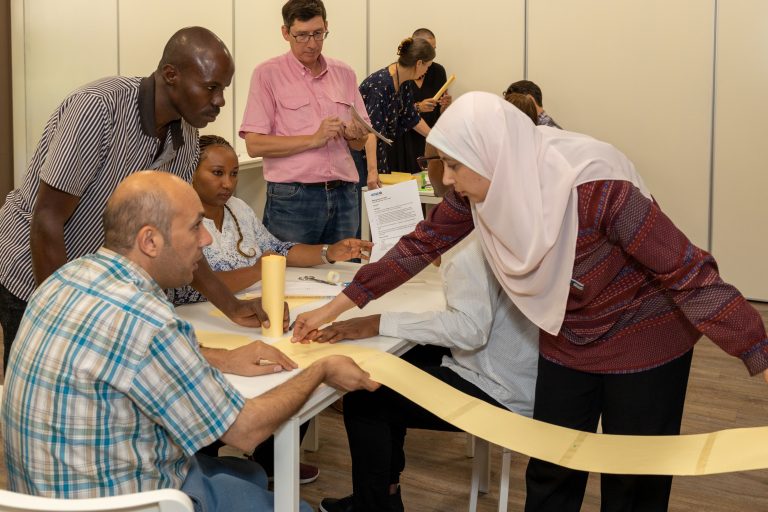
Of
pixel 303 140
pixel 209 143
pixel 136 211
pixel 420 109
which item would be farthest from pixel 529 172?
pixel 420 109

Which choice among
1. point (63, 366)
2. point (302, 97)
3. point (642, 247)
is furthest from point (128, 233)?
point (302, 97)

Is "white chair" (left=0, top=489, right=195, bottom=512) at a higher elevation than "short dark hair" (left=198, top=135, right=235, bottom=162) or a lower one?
lower

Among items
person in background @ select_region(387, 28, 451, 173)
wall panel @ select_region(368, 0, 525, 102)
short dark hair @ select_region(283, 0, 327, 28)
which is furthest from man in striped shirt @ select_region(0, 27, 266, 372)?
wall panel @ select_region(368, 0, 525, 102)

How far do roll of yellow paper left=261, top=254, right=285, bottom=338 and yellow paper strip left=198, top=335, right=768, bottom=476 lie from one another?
0.17 ft

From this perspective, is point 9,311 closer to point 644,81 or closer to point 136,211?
point 136,211

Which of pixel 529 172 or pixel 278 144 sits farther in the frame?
pixel 278 144

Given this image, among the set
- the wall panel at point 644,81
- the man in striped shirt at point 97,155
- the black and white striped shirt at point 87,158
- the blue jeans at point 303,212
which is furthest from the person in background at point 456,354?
the wall panel at point 644,81

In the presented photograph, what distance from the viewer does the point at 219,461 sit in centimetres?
203

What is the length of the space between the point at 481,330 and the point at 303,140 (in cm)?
162

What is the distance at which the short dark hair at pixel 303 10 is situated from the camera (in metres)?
3.55

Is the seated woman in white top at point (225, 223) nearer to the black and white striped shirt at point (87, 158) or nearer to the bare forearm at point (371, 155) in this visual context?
the black and white striped shirt at point (87, 158)

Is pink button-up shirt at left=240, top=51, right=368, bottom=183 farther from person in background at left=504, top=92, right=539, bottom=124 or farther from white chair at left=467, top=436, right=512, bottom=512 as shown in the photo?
white chair at left=467, top=436, right=512, bottom=512

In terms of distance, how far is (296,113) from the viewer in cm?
380

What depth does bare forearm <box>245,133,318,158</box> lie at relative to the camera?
11.9ft
